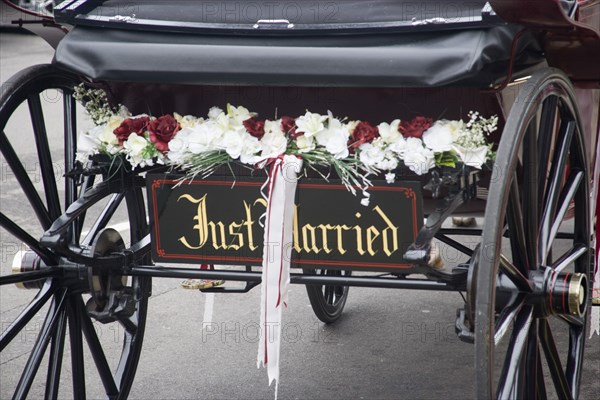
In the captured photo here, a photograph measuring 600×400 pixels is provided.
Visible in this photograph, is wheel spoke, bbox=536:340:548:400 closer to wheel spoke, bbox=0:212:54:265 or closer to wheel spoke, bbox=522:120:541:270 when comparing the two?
wheel spoke, bbox=522:120:541:270

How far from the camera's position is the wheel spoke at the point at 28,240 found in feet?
9.35

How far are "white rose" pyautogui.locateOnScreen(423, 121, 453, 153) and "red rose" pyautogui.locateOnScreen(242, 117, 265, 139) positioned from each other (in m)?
0.48

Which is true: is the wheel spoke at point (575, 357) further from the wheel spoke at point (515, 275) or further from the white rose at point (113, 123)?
the white rose at point (113, 123)

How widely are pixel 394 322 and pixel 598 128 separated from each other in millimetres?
1418

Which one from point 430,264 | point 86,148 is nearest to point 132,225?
point 86,148

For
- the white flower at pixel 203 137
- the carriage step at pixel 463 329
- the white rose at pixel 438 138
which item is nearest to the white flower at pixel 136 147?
the white flower at pixel 203 137

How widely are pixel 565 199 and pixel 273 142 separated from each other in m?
0.93

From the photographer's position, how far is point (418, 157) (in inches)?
98.3

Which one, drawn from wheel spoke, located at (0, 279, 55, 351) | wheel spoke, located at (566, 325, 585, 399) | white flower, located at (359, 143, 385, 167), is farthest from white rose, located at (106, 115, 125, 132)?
wheel spoke, located at (566, 325, 585, 399)

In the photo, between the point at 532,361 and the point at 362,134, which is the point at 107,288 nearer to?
the point at 362,134

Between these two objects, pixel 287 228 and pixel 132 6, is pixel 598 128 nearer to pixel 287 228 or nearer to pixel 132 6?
pixel 287 228

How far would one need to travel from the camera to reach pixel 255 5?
8.86 ft

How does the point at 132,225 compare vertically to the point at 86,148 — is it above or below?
below

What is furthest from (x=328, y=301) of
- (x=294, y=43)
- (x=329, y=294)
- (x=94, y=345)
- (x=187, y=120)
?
(x=294, y=43)
